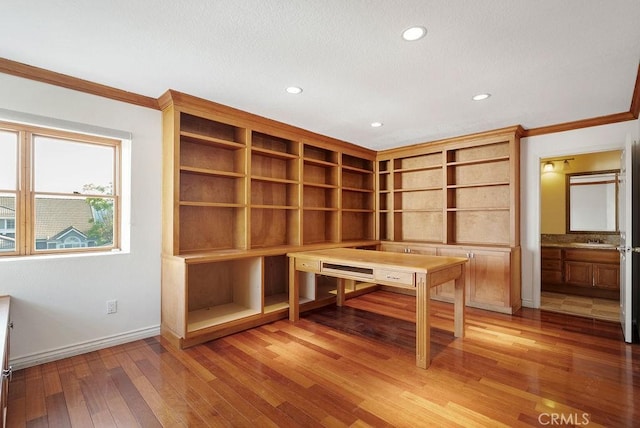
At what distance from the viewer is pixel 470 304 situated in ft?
13.8

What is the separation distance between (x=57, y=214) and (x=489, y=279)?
4.73m

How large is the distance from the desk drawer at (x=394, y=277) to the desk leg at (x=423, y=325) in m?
0.07

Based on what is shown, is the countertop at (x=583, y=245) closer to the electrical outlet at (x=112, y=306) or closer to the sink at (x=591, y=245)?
the sink at (x=591, y=245)

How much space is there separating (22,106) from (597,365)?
5016mm

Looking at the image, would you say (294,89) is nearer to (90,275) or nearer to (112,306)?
(90,275)

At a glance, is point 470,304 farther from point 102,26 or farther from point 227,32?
point 102,26

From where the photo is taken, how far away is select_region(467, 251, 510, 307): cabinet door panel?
3.91 metres

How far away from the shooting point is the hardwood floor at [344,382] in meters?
1.89

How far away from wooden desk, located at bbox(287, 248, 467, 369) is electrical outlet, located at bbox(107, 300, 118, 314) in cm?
174

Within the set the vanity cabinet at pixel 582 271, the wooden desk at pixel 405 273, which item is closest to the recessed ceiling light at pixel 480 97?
the wooden desk at pixel 405 273

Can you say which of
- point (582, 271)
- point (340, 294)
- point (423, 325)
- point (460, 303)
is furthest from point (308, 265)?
point (582, 271)

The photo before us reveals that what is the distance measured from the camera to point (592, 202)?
5.13 meters

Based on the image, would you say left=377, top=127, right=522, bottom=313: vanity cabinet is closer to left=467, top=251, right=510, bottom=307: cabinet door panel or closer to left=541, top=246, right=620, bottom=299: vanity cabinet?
left=467, top=251, right=510, bottom=307: cabinet door panel

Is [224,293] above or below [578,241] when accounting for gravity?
below
